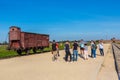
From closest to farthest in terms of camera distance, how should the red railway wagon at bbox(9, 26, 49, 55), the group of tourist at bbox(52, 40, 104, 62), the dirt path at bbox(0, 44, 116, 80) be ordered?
1. the dirt path at bbox(0, 44, 116, 80)
2. the group of tourist at bbox(52, 40, 104, 62)
3. the red railway wagon at bbox(9, 26, 49, 55)

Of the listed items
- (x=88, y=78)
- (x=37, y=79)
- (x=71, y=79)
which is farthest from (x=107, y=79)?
(x=37, y=79)

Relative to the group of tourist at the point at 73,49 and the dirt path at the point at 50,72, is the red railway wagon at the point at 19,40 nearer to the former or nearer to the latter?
the group of tourist at the point at 73,49

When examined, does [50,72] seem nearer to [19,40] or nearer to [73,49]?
[73,49]

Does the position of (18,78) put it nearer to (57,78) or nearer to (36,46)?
(57,78)

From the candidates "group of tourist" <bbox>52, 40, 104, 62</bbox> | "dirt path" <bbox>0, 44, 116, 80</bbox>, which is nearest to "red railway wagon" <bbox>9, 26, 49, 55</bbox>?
"group of tourist" <bbox>52, 40, 104, 62</bbox>

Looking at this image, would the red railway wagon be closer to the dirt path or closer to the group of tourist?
the group of tourist

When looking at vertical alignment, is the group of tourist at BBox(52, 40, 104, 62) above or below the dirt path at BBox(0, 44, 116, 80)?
above

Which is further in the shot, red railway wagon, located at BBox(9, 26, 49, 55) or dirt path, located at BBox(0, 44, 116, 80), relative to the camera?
red railway wagon, located at BBox(9, 26, 49, 55)

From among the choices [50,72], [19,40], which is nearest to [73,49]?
[50,72]

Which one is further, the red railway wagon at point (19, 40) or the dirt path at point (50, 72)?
the red railway wagon at point (19, 40)

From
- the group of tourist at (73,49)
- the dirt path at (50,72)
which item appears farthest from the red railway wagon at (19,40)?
the dirt path at (50,72)

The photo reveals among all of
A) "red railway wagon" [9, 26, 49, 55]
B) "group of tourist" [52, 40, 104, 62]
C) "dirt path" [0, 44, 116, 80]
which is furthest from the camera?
"red railway wagon" [9, 26, 49, 55]

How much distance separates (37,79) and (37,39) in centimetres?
2608

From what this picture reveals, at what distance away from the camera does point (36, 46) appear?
116 ft
